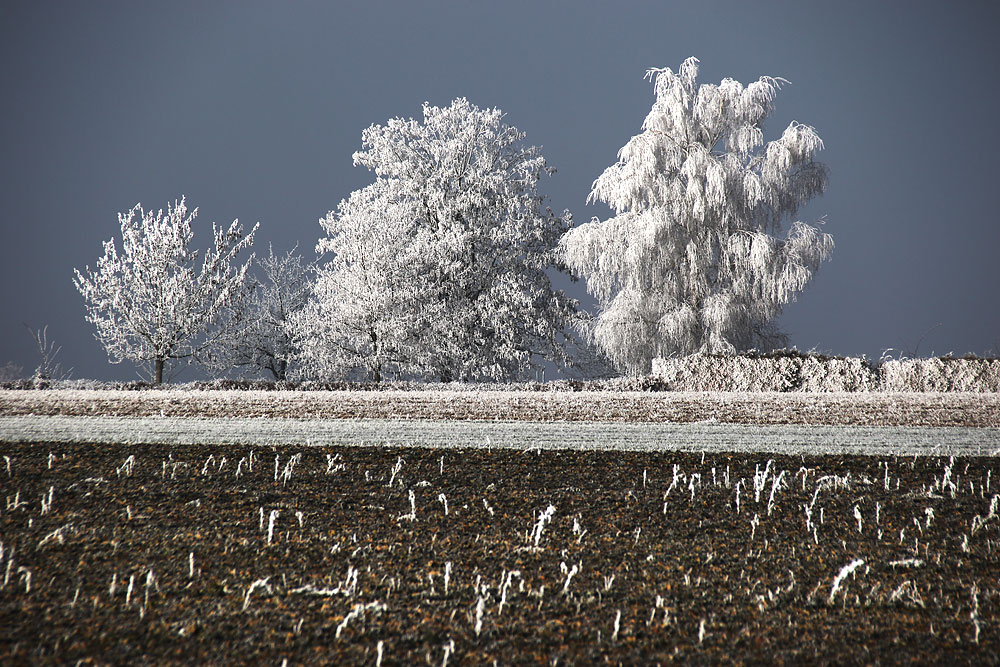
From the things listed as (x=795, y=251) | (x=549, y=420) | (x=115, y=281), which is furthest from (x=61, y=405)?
(x=795, y=251)

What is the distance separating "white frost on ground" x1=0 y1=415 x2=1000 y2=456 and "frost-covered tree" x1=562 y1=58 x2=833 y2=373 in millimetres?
6884

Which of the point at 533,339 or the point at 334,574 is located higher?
the point at 533,339

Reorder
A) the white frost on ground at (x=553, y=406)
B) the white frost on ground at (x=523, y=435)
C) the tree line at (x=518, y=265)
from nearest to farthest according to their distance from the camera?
the white frost on ground at (x=523, y=435), the white frost on ground at (x=553, y=406), the tree line at (x=518, y=265)

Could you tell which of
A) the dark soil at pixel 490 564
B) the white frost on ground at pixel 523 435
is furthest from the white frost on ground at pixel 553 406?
the dark soil at pixel 490 564

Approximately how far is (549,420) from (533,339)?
7.87 meters

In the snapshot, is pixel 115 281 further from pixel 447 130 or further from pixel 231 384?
pixel 447 130

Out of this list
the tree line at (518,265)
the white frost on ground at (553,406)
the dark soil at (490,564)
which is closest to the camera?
the dark soil at (490,564)

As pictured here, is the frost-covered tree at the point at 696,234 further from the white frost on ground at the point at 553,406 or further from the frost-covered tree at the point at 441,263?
the white frost on ground at the point at 553,406

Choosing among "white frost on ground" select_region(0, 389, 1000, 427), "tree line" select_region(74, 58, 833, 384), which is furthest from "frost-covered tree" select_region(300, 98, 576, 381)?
"white frost on ground" select_region(0, 389, 1000, 427)

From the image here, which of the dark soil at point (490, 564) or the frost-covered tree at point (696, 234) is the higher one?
the frost-covered tree at point (696, 234)

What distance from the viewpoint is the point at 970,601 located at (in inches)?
133

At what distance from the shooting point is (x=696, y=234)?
16.4 metres

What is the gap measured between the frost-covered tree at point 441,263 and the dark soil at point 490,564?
10.3 meters

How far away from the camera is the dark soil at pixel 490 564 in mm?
2895
